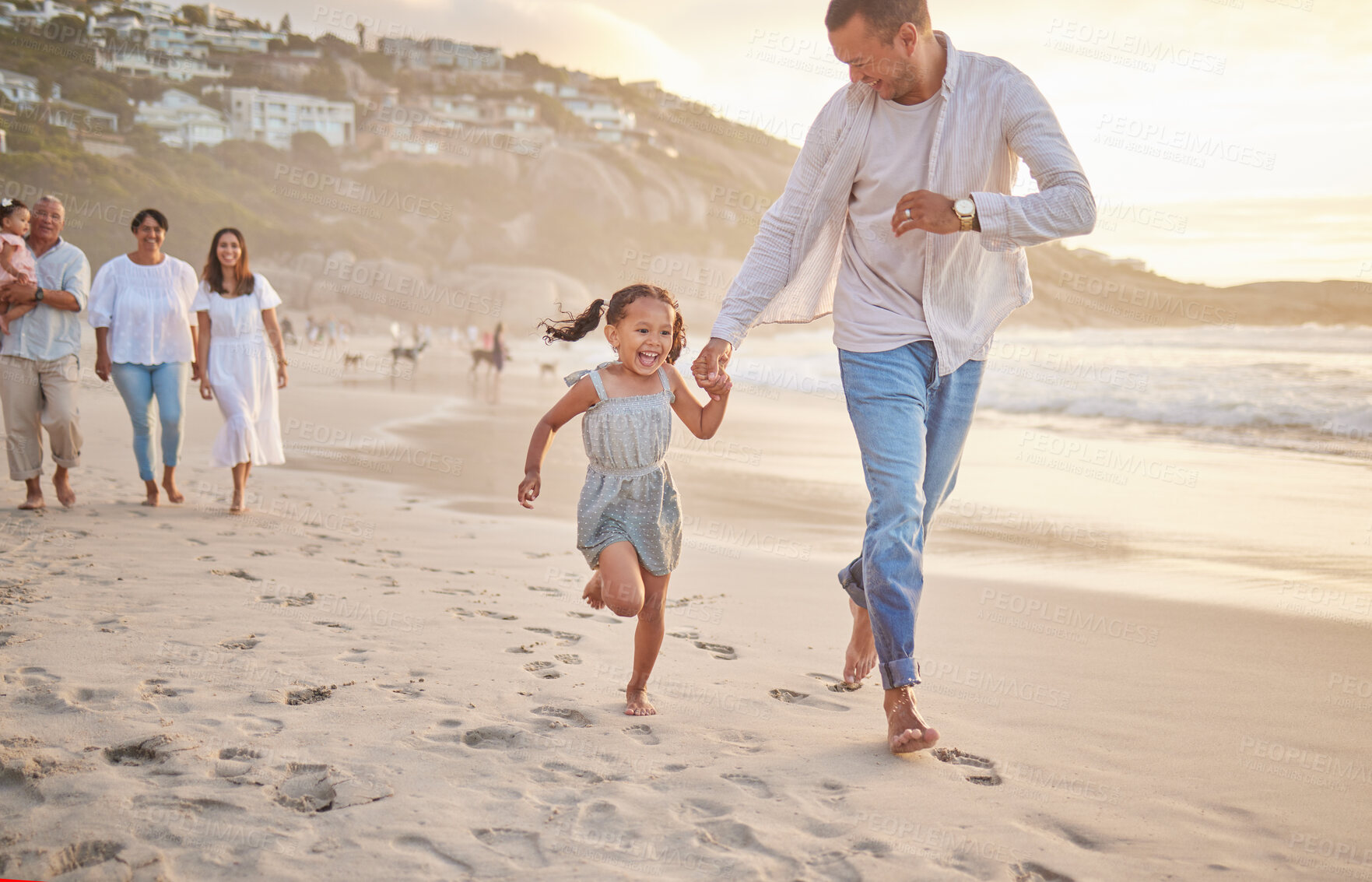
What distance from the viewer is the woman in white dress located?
21.1ft

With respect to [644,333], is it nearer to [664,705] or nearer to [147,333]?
[664,705]

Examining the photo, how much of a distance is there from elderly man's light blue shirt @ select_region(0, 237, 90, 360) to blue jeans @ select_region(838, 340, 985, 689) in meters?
5.64

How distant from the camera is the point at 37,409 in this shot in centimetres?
629

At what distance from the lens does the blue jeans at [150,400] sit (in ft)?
21.2

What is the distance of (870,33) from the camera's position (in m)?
2.70

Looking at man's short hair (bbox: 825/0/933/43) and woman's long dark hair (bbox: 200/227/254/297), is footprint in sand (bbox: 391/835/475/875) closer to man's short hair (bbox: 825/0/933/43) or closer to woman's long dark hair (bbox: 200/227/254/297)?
man's short hair (bbox: 825/0/933/43)

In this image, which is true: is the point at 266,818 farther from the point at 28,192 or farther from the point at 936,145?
the point at 28,192

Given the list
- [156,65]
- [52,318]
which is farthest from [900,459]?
[156,65]

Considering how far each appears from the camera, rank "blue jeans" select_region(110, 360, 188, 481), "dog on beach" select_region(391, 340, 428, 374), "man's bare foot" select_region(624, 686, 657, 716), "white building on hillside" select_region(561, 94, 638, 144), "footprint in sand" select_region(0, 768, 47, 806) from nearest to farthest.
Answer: "footprint in sand" select_region(0, 768, 47, 806), "man's bare foot" select_region(624, 686, 657, 716), "blue jeans" select_region(110, 360, 188, 481), "dog on beach" select_region(391, 340, 428, 374), "white building on hillside" select_region(561, 94, 638, 144)

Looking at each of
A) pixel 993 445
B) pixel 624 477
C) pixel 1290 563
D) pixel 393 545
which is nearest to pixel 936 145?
pixel 624 477

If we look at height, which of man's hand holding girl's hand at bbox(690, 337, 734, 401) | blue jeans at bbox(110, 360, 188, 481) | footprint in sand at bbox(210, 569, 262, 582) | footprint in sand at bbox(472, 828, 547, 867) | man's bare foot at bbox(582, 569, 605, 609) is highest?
man's hand holding girl's hand at bbox(690, 337, 734, 401)

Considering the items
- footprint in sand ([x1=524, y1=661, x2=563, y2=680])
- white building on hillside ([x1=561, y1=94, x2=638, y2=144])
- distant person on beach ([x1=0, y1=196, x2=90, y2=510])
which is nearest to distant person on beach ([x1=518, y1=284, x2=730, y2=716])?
footprint in sand ([x1=524, y1=661, x2=563, y2=680])

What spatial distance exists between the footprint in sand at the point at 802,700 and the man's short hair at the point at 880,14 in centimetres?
216

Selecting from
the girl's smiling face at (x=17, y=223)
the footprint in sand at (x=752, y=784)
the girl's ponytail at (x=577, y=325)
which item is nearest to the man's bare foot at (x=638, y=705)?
the footprint in sand at (x=752, y=784)
